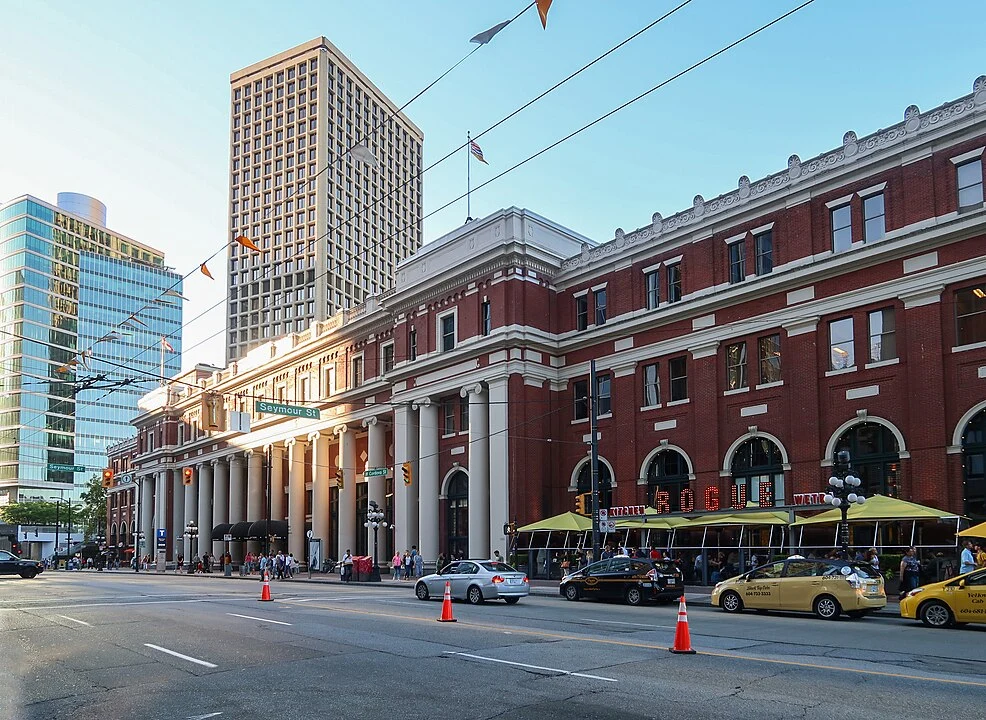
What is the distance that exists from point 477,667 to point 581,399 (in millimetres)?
34386

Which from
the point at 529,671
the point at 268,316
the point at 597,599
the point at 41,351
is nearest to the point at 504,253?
the point at 597,599

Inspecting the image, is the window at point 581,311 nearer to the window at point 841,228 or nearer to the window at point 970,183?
the window at point 841,228

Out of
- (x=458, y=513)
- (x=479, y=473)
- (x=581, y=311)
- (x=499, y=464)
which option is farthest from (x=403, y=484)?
(x=581, y=311)

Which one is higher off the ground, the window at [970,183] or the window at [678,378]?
the window at [970,183]

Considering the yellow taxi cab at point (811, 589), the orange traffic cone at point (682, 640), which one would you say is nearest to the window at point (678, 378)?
the yellow taxi cab at point (811, 589)

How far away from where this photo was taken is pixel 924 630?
1919cm

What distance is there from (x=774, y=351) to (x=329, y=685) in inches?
1188

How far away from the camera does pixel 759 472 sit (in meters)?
37.7

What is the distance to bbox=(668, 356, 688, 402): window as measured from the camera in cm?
4159

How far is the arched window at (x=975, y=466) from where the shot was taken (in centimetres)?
3027

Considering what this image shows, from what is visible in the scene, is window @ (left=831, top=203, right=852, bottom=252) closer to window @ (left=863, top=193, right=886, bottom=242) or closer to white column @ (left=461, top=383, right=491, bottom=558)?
window @ (left=863, top=193, right=886, bottom=242)

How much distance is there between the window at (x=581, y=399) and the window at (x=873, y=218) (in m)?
16.2

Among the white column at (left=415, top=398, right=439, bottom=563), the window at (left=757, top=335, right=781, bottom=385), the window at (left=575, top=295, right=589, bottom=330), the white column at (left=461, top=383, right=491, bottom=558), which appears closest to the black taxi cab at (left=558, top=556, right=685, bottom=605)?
the window at (left=757, top=335, right=781, bottom=385)

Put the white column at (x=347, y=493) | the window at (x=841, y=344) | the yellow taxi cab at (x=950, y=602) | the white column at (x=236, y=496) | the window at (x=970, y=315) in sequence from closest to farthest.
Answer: the yellow taxi cab at (x=950, y=602), the window at (x=970, y=315), the window at (x=841, y=344), the white column at (x=347, y=493), the white column at (x=236, y=496)
